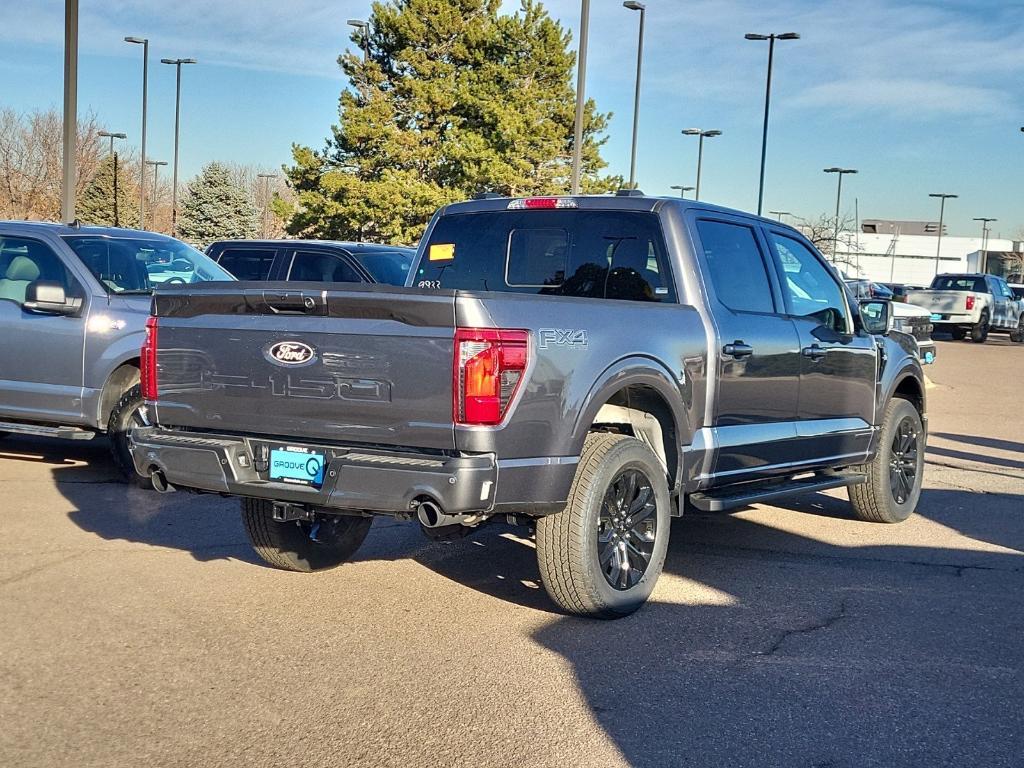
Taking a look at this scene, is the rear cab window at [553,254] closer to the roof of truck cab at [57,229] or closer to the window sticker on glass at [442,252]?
the window sticker on glass at [442,252]

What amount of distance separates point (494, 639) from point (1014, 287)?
41707 millimetres

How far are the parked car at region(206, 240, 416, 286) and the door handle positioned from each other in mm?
6680

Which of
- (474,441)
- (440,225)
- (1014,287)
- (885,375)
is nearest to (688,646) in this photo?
(474,441)

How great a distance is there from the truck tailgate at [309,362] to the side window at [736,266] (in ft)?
7.07

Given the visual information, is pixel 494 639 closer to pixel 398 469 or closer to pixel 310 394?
pixel 398 469

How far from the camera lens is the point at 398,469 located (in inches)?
190

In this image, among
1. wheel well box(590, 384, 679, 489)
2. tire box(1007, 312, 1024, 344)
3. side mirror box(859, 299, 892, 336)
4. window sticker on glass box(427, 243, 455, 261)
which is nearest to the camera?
wheel well box(590, 384, 679, 489)

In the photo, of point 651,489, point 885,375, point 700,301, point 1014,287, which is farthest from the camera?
point 1014,287

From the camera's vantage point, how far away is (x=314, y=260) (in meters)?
13.2

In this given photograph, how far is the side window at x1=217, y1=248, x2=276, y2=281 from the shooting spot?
542 inches

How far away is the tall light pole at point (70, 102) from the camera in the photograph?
1580 centimetres

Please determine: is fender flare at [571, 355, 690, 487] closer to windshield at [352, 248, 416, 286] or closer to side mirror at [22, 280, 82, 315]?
side mirror at [22, 280, 82, 315]

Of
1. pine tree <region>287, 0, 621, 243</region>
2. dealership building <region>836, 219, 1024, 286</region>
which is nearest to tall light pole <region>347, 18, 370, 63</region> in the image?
pine tree <region>287, 0, 621, 243</region>

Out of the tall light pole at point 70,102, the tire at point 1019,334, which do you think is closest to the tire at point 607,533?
the tall light pole at point 70,102
